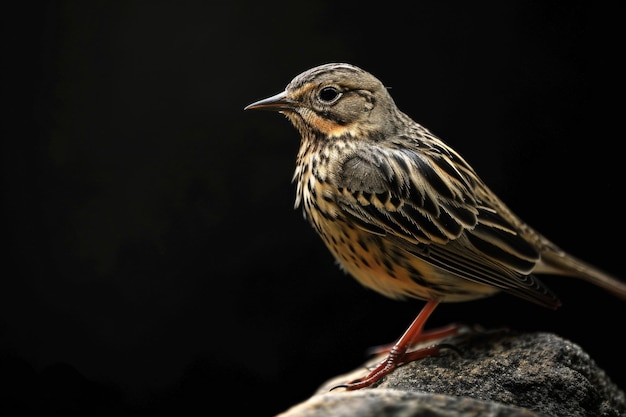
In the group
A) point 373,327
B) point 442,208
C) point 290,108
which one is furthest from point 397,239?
point 373,327

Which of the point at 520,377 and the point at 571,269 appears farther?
the point at 571,269

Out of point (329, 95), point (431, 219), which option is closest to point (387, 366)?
point (431, 219)

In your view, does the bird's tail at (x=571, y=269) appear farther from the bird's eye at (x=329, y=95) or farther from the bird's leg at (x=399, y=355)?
the bird's eye at (x=329, y=95)

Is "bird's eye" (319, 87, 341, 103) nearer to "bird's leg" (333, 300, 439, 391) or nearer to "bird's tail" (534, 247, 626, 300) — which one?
"bird's leg" (333, 300, 439, 391)

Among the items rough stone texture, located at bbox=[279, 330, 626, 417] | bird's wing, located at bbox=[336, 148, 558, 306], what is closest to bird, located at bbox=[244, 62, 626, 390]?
bird's wing, located at bbox=[336, 148, 558, 306]

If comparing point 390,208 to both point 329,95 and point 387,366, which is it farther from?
A: point 387,366

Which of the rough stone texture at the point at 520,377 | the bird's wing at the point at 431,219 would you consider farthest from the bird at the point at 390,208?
the rough stone texture at the point at 520,377
